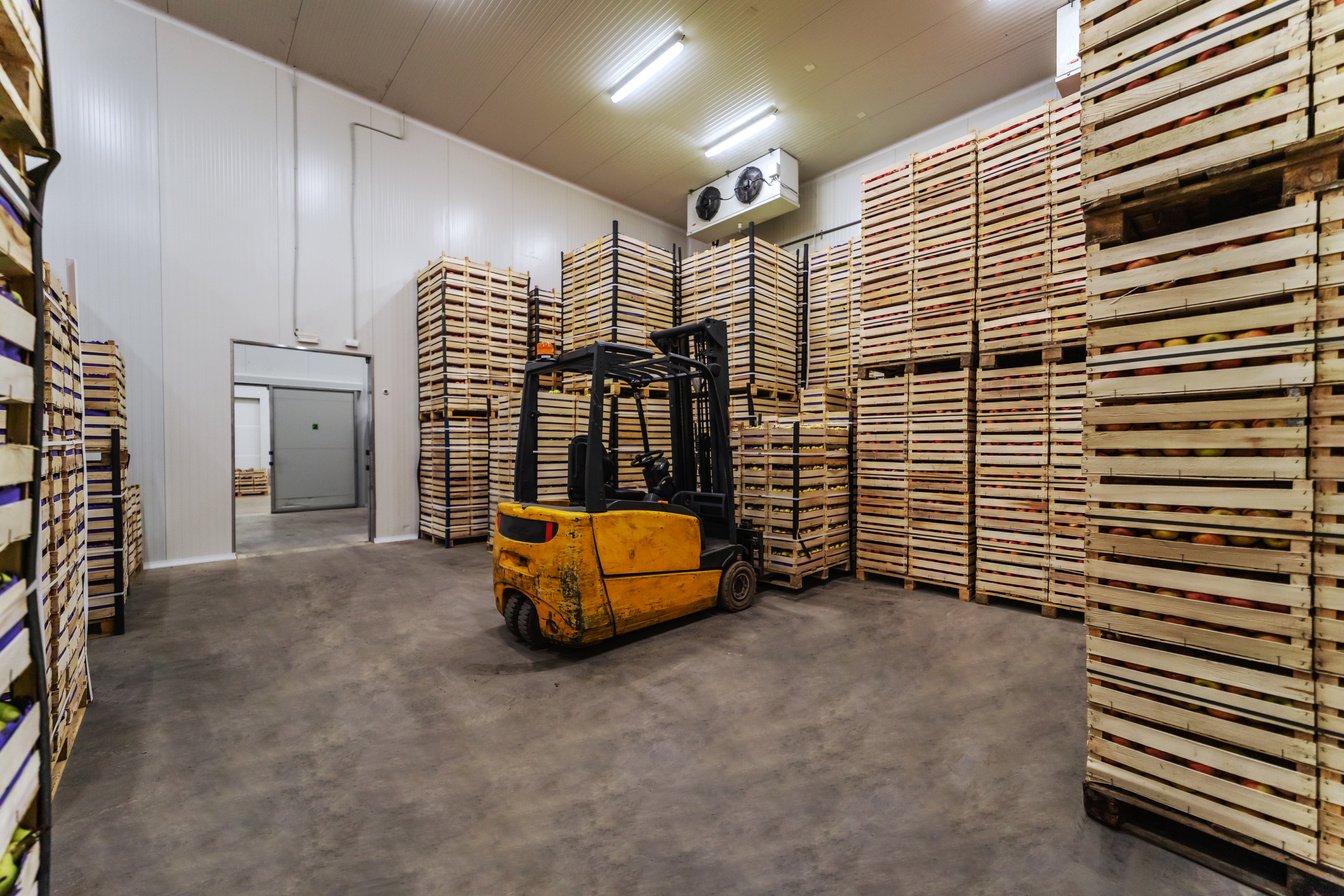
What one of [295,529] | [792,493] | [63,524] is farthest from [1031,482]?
[295,529]

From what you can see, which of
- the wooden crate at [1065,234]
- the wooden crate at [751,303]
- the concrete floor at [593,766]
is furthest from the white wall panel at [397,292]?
the wooden crate at [1065,234]

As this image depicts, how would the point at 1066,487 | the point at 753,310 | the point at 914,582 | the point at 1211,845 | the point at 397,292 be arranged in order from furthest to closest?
the point at 397,292, the point at 753,310, the point at 914,582, the point at 1066,487, the point at 1211,845

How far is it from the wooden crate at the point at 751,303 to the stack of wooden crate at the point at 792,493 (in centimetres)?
286

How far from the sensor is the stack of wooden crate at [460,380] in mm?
10164

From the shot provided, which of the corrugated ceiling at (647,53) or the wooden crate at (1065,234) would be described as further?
the corrugated ceiling at (647,53)

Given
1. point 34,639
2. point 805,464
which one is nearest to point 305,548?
point 805,464

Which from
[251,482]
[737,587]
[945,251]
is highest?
[945,251]

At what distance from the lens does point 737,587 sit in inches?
237

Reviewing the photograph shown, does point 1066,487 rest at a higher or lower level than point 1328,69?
lower

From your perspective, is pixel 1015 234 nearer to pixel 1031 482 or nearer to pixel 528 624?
pixel 1031 482

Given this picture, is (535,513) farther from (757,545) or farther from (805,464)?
(805,464)

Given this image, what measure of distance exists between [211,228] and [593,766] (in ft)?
33.4

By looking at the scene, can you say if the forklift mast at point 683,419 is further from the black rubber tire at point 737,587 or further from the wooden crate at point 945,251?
the wooden crate at point 945,251

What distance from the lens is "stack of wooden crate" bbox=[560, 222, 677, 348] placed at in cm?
1055
